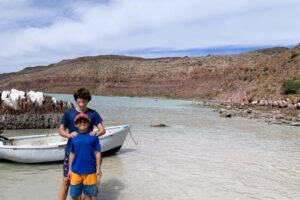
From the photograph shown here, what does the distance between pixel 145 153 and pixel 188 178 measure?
12.6 feet

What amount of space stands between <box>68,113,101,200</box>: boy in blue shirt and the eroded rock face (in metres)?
14.4

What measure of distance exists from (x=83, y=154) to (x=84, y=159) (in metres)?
0.08

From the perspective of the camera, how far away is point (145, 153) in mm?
→ 14320

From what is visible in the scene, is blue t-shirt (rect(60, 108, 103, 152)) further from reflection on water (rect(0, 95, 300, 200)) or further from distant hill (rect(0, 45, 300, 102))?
distant hill (rect(0, 45, 300, 102))

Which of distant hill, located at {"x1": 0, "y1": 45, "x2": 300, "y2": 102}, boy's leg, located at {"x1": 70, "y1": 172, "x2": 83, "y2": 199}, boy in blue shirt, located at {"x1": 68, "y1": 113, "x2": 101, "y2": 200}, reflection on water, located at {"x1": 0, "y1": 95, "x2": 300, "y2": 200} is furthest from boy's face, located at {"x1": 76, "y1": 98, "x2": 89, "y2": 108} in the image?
distant hill, located at {"x1": 0, "y1": 45, "x2": 300, "y2": 102}

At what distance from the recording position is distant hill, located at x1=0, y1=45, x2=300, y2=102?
69.6 metres

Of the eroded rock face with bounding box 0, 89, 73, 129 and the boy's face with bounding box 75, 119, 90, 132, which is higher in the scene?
the boy's face with bounding box 75, 119, 90, 132

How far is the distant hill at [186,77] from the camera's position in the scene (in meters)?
69.6

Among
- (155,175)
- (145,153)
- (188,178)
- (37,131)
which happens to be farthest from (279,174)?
(37,131)


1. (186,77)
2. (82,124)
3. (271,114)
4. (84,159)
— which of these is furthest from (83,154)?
(186,77)

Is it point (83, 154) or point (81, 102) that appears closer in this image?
point (83, 154)

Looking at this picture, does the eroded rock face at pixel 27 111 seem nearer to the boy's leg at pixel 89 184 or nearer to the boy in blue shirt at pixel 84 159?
the boy in blue shirt at pixel 84 159

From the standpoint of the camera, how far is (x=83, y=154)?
6176 millimetres

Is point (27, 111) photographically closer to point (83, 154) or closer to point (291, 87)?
point (83, 154)
